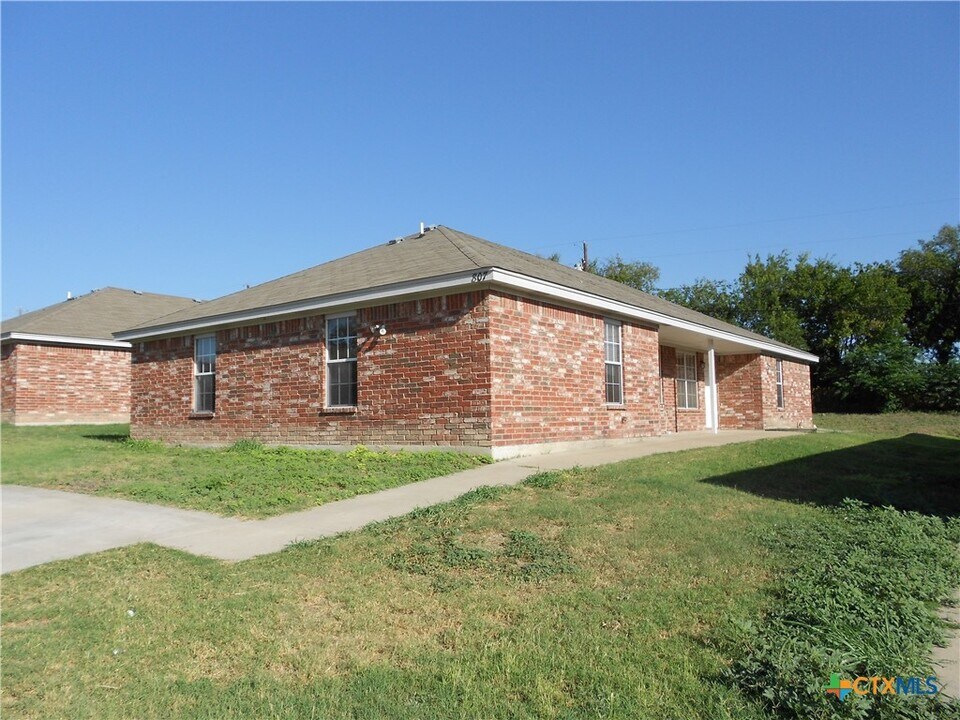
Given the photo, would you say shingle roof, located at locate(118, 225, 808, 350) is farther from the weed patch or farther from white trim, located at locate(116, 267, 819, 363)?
the weed patch

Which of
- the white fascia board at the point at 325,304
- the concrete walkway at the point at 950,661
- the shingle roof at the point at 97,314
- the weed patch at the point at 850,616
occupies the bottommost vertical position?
the concrete walkway at the point at 950,661

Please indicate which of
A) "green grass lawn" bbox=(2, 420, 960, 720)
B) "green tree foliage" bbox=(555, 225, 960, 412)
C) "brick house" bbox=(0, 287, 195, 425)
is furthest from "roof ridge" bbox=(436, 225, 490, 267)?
"green tree foliage" bbox=(555, 225, 960, 412)

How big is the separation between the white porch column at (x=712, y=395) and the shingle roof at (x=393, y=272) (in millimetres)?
1761

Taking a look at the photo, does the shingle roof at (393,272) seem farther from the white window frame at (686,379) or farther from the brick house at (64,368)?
the brick house at (64,368)

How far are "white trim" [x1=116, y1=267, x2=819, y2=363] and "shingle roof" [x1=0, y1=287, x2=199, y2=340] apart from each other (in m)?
6.94

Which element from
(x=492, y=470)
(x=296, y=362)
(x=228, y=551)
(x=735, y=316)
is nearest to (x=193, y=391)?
(x=296, y=362)

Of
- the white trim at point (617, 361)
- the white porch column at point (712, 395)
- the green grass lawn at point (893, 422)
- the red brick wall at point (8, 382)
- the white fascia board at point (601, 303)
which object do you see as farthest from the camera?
the green grass lawn at point (893, 422)

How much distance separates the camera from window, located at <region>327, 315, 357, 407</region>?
13.9m

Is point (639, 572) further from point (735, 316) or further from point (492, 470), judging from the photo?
point (735, 316)

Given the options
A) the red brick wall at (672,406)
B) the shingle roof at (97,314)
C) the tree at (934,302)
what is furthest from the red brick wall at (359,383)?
the tree at (934,302)

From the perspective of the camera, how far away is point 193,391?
1755cm

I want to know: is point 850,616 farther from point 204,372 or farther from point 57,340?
point 57,340

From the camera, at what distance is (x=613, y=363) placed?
50.7ft

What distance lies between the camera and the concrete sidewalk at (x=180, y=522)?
23.0 ft
